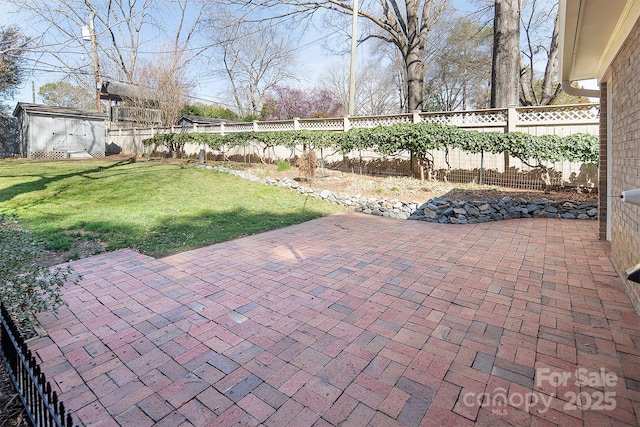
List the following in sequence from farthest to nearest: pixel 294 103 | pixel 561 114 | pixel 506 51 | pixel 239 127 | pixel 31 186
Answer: pixel 294 103, pixel 239 127, pixel 506 51, pixel 31 186, pixel 561 114

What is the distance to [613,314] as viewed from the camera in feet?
9.07

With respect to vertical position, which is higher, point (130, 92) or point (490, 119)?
point (130, 92)

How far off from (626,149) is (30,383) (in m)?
5.03

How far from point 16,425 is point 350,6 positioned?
50.1 ft

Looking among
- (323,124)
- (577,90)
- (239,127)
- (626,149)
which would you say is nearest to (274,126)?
(239,127)

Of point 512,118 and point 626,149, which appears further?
point 512,118

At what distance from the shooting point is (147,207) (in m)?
6.99

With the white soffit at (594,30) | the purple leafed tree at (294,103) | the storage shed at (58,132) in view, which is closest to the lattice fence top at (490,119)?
the white soffit at (594,30)

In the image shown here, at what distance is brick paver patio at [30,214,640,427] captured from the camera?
1.80m

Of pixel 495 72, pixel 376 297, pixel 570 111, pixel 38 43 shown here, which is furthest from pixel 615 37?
pixel 38 43

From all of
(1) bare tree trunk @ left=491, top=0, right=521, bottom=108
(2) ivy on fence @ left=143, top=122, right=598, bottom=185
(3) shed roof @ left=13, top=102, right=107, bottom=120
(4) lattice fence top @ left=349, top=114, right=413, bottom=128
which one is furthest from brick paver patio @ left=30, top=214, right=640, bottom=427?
(3) shed roof @ left=13, top=102, right=107, bottom=120

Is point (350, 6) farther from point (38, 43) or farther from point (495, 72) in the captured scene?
point (38, 43)

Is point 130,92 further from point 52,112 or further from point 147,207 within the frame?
point 147,207

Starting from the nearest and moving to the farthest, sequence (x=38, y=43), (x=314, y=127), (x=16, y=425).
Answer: (x=16, y=425)
(x=38, y=43)
(x=314, y=127)
